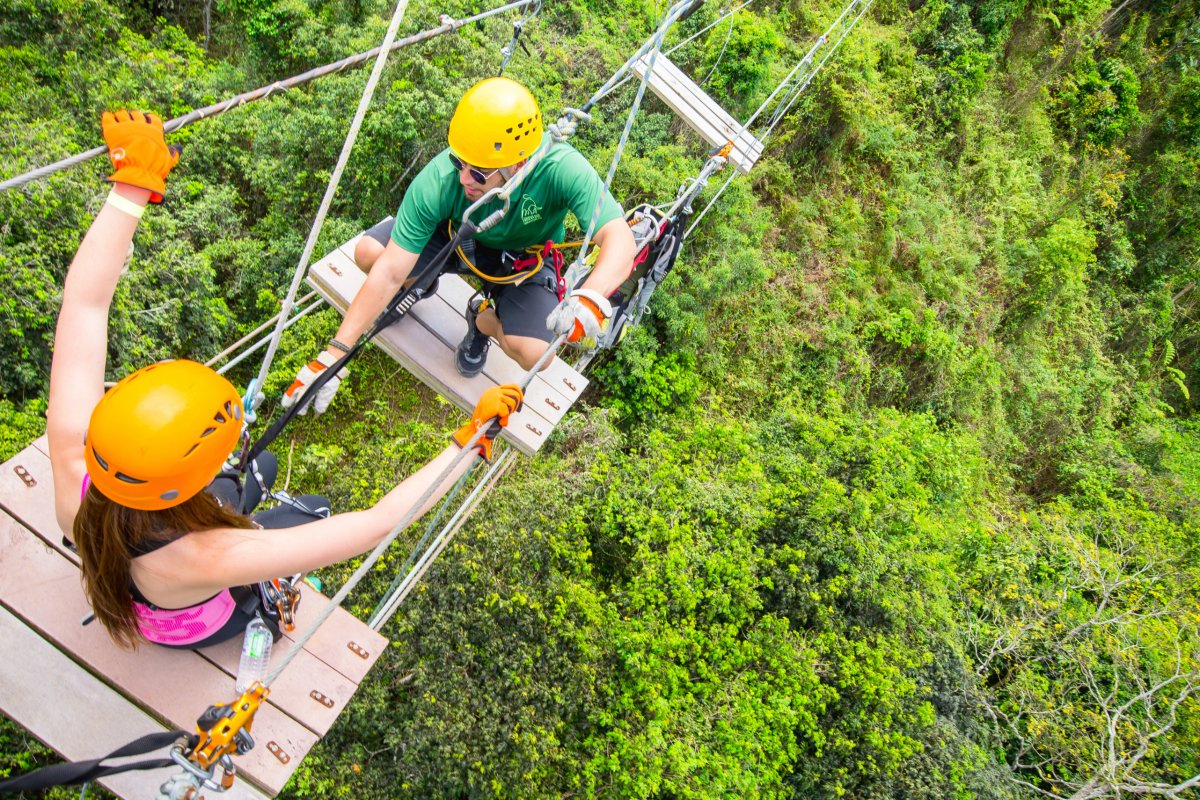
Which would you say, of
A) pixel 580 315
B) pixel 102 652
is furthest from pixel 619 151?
pixel 102 652

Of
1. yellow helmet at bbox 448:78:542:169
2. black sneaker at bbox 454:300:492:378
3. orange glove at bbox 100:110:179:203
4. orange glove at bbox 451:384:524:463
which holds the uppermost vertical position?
yellow helmet at bbox 448:78:542:169

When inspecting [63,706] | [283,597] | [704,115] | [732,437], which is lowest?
[732,437]

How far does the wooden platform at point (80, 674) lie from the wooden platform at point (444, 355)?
1345 millimetres

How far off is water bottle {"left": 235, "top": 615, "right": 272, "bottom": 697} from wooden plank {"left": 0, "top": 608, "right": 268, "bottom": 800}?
39 cm

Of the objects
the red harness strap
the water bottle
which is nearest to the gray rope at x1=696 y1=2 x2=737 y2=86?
the red harness strap

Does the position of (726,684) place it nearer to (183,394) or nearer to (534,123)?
(534,123)

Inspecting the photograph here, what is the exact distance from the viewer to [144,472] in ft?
4.70

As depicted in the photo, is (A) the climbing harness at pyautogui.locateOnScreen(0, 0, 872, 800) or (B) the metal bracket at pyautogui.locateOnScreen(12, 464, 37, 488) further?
(B) the metal bracket at pyautogui.locateOnScreen(12, 464, 37, 488)

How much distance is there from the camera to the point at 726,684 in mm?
5457

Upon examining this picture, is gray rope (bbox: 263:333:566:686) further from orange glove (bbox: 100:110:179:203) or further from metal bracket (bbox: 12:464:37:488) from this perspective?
metal bracket (bbox: 12:464:37:488)

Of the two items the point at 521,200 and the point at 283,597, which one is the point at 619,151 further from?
the point at 283,597

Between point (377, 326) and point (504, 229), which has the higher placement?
point (504, 229)

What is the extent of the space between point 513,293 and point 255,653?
1794 mm

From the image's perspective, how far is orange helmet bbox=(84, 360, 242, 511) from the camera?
1434 millimetres
